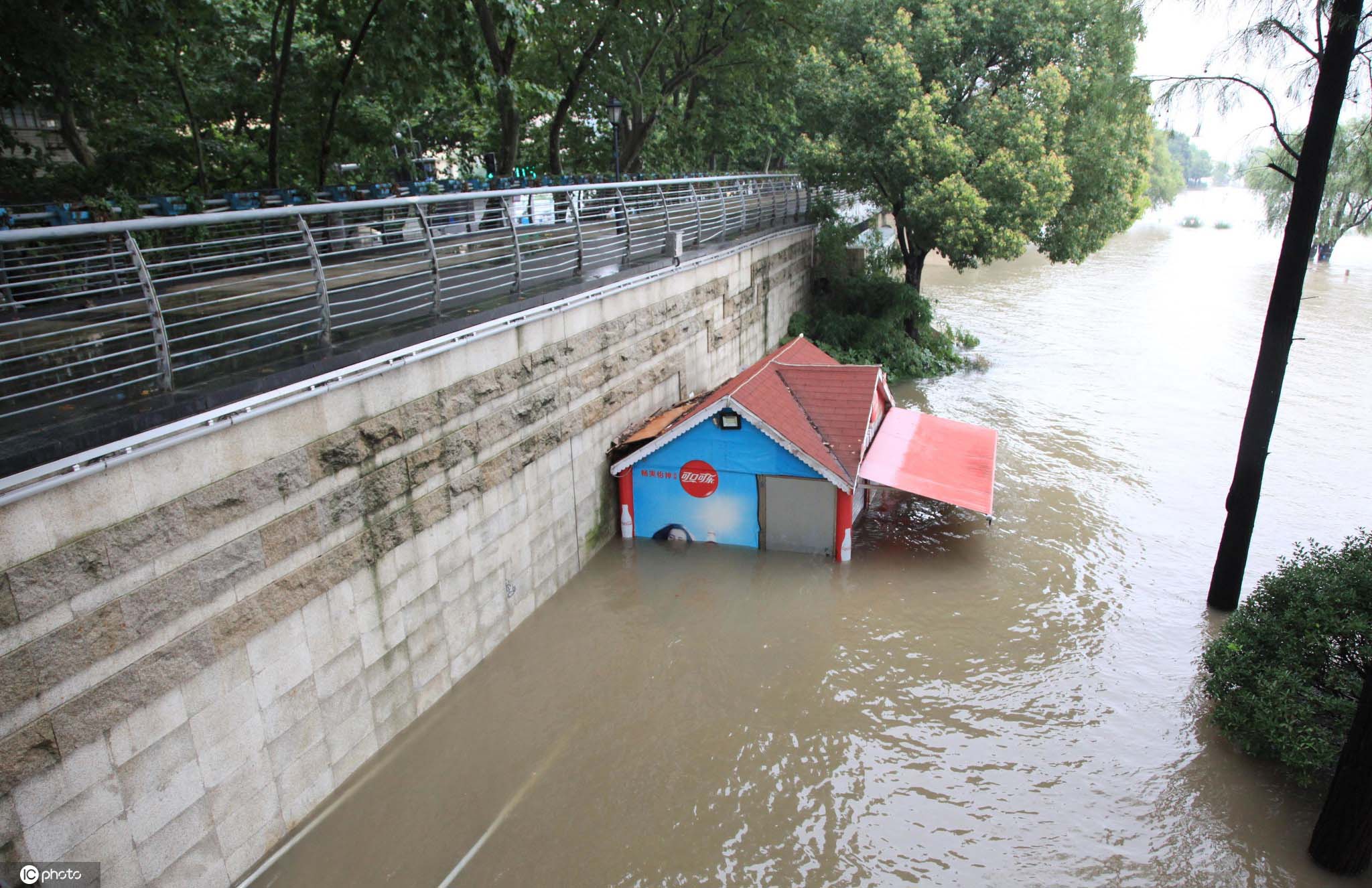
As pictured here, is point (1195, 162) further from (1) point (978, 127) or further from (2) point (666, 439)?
(2) point (666, 439)

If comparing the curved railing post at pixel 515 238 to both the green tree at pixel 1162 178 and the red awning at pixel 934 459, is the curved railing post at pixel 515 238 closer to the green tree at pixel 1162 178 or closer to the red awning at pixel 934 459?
the red awning at pixel 934 459

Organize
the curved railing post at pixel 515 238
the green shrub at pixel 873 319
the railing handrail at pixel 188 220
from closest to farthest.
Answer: the railing handrail at pixel 188 220
the curved railing post at pixel 515 238
the green shrub at pixel 873 319

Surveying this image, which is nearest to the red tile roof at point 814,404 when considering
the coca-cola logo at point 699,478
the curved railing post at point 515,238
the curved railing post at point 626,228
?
the coca-cola logo at point 699,478

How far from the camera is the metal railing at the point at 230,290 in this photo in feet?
17.1

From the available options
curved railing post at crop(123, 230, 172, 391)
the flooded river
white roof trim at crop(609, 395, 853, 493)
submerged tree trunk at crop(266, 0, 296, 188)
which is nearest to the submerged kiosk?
white roof trim at crop(609, 395, 853, 493)

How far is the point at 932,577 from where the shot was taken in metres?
11.0

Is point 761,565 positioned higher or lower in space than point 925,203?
lower

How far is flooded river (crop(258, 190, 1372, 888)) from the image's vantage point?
259 inches

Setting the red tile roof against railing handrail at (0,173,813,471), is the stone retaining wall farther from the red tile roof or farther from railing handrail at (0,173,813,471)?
the red tile roof

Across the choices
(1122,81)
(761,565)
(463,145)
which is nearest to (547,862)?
(761,565)

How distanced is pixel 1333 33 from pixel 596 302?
7.85 meters

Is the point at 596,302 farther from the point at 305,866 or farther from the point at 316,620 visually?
the point at 305,866

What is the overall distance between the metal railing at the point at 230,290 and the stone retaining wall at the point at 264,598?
61cm

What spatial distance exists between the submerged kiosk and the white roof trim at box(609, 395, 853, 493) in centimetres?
1
